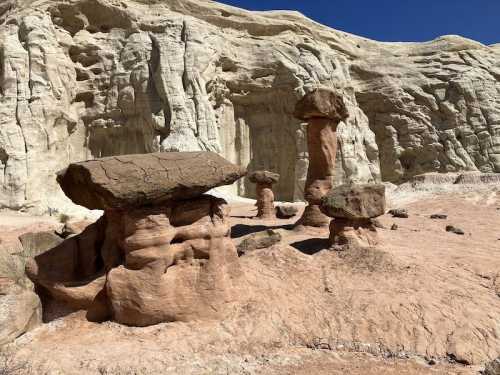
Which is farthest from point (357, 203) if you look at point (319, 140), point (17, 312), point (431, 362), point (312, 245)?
point (17, 312)

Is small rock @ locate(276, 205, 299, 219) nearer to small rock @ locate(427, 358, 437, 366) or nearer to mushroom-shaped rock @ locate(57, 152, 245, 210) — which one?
mushroom-shaped rock @ locate(57, 152, 245, 210)

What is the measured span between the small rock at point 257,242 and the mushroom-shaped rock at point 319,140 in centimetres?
219

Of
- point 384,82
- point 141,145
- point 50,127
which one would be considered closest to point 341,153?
point 384,82

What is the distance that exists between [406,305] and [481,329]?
828 millimetres

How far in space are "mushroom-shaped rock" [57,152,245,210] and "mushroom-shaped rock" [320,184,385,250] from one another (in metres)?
2.60

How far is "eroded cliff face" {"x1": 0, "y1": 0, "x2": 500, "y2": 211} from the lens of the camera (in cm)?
1575

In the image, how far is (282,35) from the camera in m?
21.8

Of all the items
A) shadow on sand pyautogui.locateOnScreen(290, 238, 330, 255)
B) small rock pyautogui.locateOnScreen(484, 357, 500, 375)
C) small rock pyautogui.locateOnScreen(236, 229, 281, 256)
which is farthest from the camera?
shadow on sand pyautogui.locateOnScreen(290, 238, 330, 255)

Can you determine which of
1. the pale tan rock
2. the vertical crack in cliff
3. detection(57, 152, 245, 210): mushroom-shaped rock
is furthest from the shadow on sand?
the vertical crack in cliff

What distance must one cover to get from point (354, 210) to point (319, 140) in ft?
10.7

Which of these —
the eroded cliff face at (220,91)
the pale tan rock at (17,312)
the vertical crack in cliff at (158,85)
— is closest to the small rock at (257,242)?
the pale tan rock at (17,312)

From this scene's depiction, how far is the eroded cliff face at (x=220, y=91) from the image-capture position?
51.7 feet

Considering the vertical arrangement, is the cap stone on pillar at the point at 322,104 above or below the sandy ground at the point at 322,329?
above

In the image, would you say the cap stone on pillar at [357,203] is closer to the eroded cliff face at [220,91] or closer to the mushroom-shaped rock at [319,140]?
the mushroom-shaped rock at [319,140]
